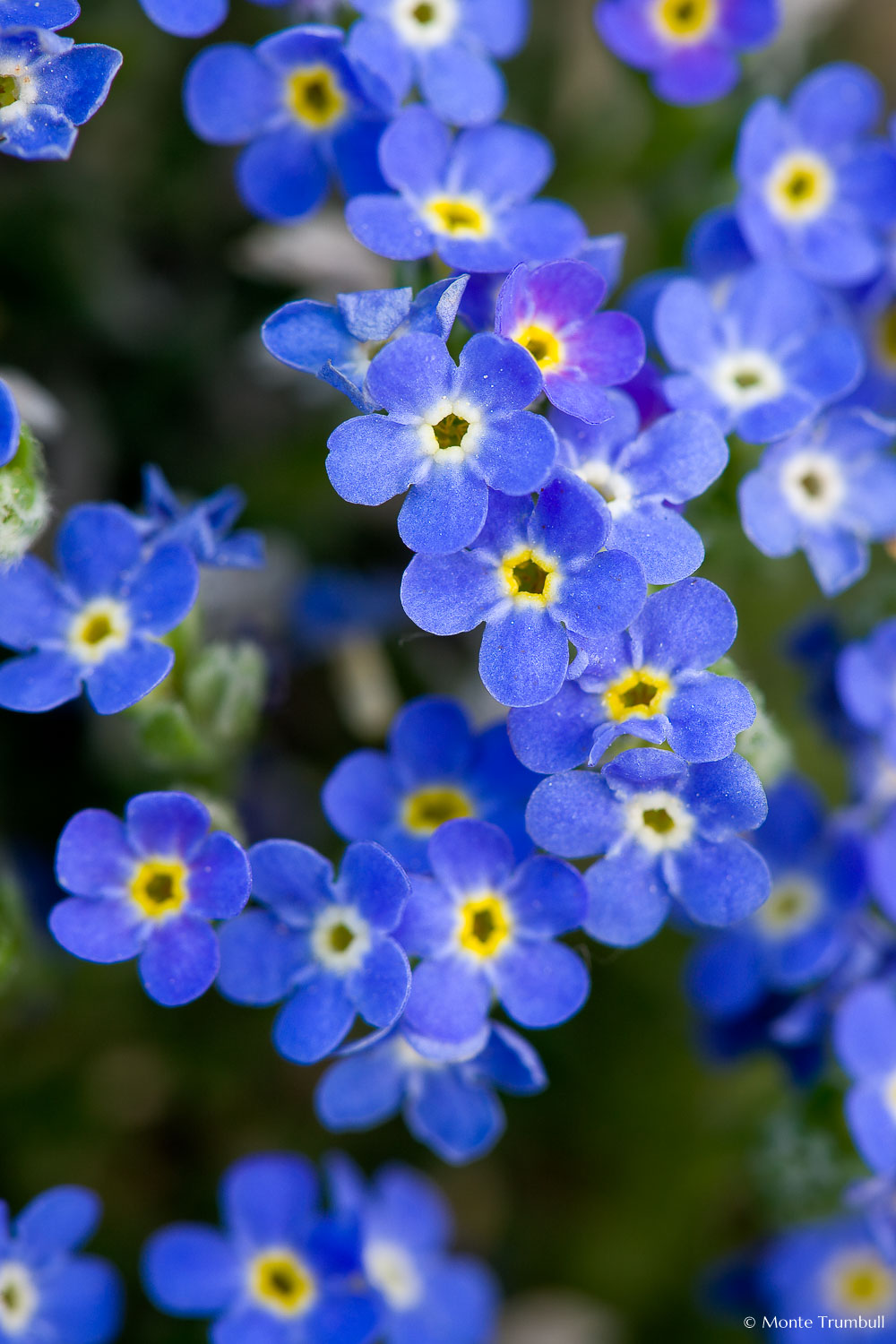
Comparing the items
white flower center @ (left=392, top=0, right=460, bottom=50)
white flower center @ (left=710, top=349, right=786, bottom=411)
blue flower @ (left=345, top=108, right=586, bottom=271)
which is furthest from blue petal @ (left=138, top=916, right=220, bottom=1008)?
white flower center @ (left=392, top=0, right=460, bottom=50)

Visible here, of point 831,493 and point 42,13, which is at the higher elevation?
point 42,13

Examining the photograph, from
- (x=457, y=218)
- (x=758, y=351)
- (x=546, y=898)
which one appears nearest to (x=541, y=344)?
(x=457, y=218)

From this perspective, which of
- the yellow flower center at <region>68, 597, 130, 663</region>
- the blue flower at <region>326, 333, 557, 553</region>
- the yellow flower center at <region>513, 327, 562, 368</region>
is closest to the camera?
the blue flower at <region>326, 333, 557, 553</region>

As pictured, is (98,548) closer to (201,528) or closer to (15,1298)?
(201,528)

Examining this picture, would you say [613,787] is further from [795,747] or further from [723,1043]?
[795,747]

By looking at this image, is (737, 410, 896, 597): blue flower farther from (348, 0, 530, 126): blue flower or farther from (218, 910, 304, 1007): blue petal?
(218, 910, 304, 1007): blue petal

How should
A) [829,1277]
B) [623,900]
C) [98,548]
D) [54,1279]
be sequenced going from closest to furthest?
[623,900], [98,548], [54,1279], [829,1277]
